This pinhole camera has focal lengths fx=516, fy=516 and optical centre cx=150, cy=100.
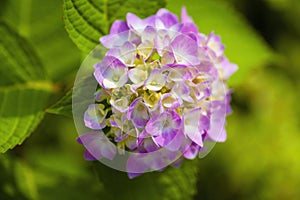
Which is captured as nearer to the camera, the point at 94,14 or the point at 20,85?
the point at 94,14

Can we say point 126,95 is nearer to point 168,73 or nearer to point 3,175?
point 168,73

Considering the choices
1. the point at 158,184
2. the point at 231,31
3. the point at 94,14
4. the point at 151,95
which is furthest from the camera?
the point at 231,31

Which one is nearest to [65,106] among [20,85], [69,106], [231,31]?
[69,106]

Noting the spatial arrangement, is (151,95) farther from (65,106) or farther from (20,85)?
(20,85)

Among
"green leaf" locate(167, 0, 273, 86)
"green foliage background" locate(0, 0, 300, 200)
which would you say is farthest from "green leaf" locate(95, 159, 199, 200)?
"green leaf" locate(167, 0, 273, 86)

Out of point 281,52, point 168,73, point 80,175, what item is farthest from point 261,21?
point 168,73

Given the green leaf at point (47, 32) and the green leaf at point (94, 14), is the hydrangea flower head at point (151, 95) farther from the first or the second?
the green leaf at point (47, 32)
